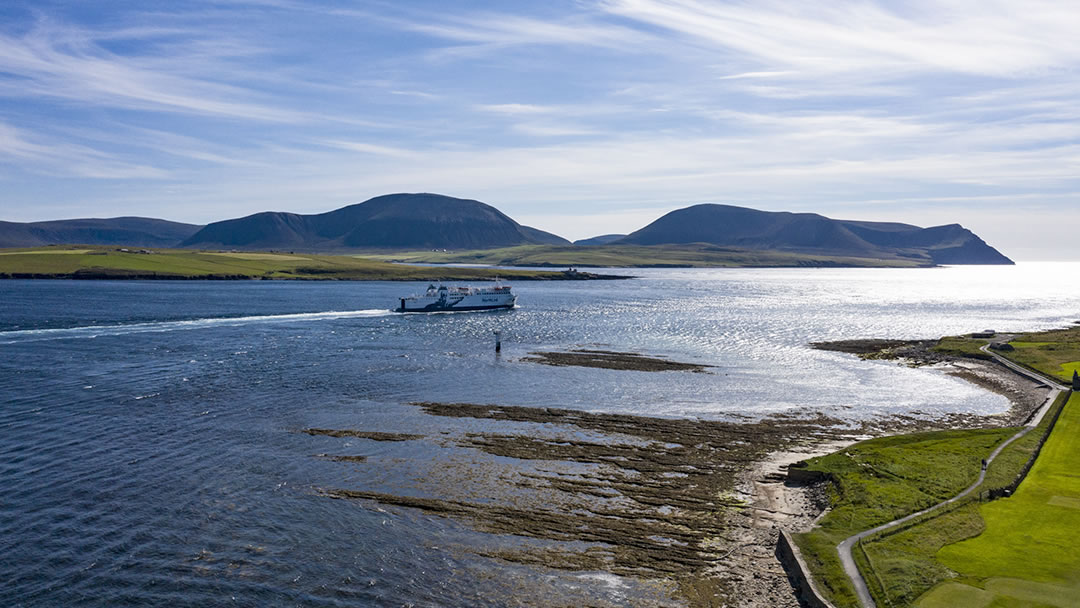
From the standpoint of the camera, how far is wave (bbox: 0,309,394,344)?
8619cm

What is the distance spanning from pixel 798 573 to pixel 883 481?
1182 cm

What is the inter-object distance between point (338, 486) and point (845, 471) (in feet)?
84.8

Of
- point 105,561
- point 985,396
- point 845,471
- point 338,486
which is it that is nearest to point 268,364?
point 338,486

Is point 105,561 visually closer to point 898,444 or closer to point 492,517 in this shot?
point 492,517

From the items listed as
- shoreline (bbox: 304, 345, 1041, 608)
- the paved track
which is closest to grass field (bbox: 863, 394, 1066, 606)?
the paved track

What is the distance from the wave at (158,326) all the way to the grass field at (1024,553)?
93.0 meters

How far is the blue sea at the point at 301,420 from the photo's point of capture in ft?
86.1

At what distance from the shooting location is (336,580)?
26234mm

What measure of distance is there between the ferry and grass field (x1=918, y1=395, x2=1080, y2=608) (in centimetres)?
11402

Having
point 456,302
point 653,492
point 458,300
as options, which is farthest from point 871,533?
point 458,300

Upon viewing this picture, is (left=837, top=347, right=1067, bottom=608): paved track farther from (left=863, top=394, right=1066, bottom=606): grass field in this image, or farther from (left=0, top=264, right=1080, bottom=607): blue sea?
(left=0, top=264, right=1080, bottom=607): blue sea

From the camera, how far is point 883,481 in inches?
1369

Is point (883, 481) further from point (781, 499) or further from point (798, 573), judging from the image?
point (798, 573)

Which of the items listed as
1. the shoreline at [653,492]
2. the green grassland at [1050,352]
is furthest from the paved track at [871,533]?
the green grassland at [1050,352]
